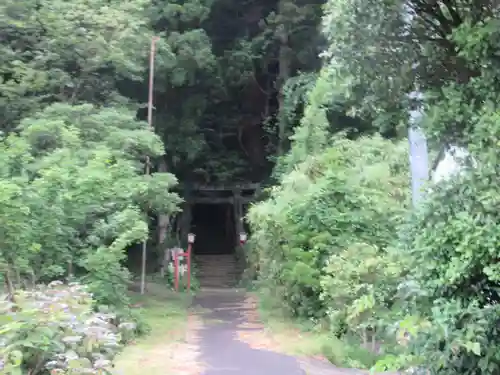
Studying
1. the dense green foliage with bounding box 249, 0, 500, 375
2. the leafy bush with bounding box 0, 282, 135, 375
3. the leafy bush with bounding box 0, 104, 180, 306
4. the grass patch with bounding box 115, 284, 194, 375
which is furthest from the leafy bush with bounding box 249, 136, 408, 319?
the leafy bush with bounding box 0, 282, 135, 375

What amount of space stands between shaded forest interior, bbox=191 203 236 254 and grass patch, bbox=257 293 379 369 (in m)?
13.8

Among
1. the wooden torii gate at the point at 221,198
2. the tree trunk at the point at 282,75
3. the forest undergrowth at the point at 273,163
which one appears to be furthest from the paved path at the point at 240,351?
the wooden torii gate at the point at 221,198

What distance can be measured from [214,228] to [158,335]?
16981 millimetres

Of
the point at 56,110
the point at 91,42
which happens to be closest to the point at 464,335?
the point at 56,110

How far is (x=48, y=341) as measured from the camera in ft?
17.3

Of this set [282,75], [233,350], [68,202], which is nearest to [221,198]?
[282,75]

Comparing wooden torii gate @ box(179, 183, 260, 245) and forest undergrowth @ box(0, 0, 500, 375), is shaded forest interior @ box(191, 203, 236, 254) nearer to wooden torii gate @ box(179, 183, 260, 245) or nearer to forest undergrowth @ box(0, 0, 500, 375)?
wooden torii gate @ box(179, 183, 260, 245)

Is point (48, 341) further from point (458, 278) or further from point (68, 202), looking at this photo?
point (68, 202)

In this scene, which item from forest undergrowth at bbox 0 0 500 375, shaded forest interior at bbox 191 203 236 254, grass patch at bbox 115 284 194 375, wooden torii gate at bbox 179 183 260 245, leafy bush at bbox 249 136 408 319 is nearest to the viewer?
forest undergrowth at bbox 0 0 500 375

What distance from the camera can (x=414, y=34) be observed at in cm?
491

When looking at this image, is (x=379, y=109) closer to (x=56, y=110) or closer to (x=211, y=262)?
(x=56, y=110)

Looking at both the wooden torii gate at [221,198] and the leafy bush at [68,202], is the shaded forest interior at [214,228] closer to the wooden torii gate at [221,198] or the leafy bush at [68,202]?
the wooden torii gate at [221,198]

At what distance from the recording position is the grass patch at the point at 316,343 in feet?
29.4

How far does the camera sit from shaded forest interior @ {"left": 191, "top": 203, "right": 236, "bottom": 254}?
2744 cm
